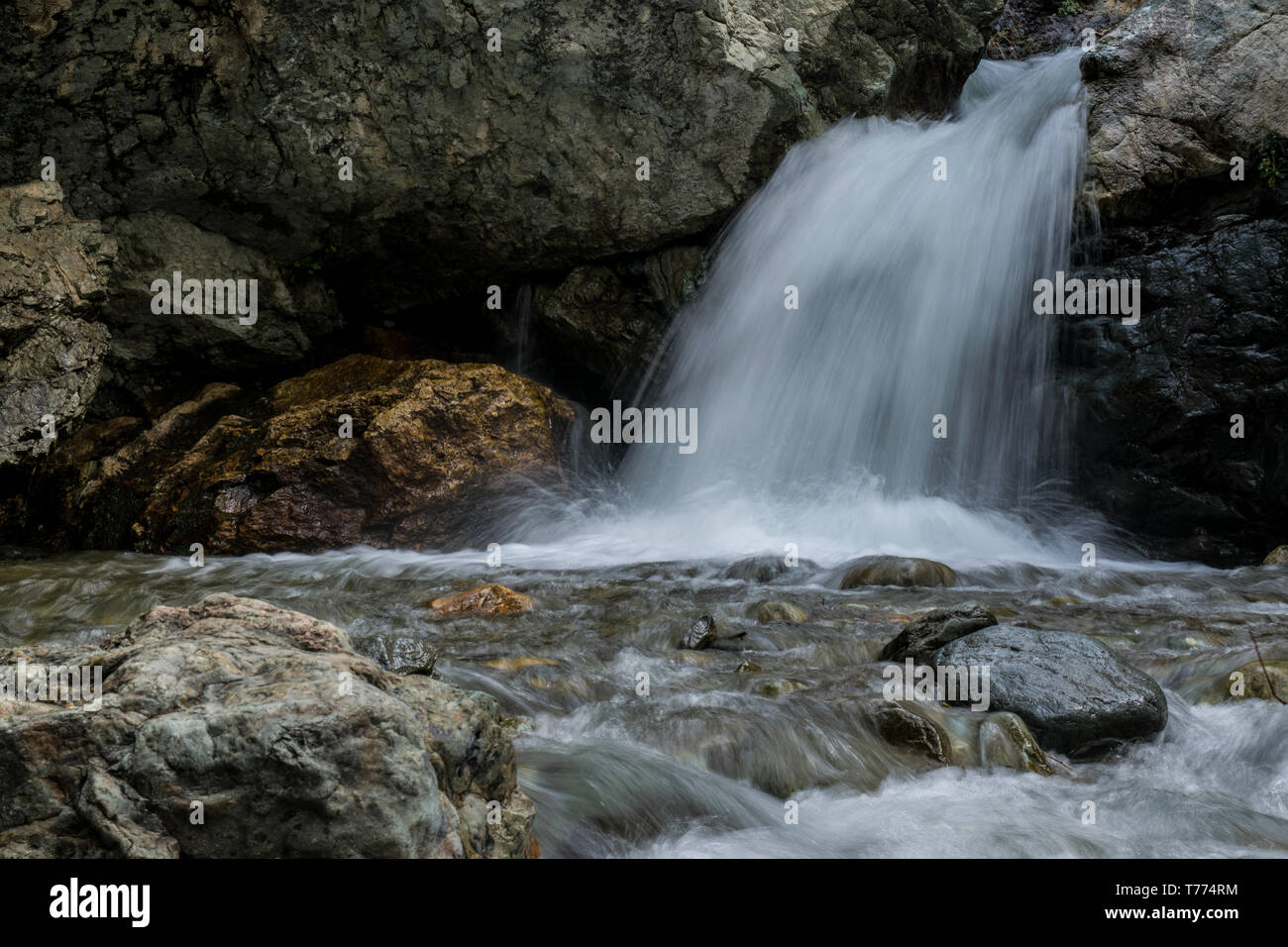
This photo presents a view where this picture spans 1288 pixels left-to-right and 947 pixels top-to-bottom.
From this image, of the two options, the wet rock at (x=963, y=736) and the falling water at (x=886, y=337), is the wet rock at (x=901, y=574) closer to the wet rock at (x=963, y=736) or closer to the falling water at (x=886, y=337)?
the falling water at (x=886, y=337)

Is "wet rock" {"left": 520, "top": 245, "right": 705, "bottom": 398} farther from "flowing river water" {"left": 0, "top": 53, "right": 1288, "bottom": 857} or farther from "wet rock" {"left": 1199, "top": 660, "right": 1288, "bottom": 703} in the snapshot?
"wet rock" {"left": 1199, "top": 660, "right": 1288, "bottom": 703}

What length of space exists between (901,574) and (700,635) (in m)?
2.48

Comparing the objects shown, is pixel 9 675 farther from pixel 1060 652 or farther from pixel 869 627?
pixel 869 627

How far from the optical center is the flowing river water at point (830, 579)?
11.6 feet

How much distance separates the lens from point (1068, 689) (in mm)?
4215

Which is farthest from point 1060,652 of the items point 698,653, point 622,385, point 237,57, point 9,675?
point 237,57

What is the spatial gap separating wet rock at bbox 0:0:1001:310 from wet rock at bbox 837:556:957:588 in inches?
177

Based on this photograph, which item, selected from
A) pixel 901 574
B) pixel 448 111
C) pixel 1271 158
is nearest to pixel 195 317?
pixel 448 111

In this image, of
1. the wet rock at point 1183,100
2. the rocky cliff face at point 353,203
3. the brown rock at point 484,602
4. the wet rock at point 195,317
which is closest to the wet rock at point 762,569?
the brown rock at point 484,602

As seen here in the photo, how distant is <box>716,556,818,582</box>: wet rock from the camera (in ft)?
25.0

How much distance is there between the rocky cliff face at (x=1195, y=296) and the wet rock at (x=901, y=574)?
2.39 meters
